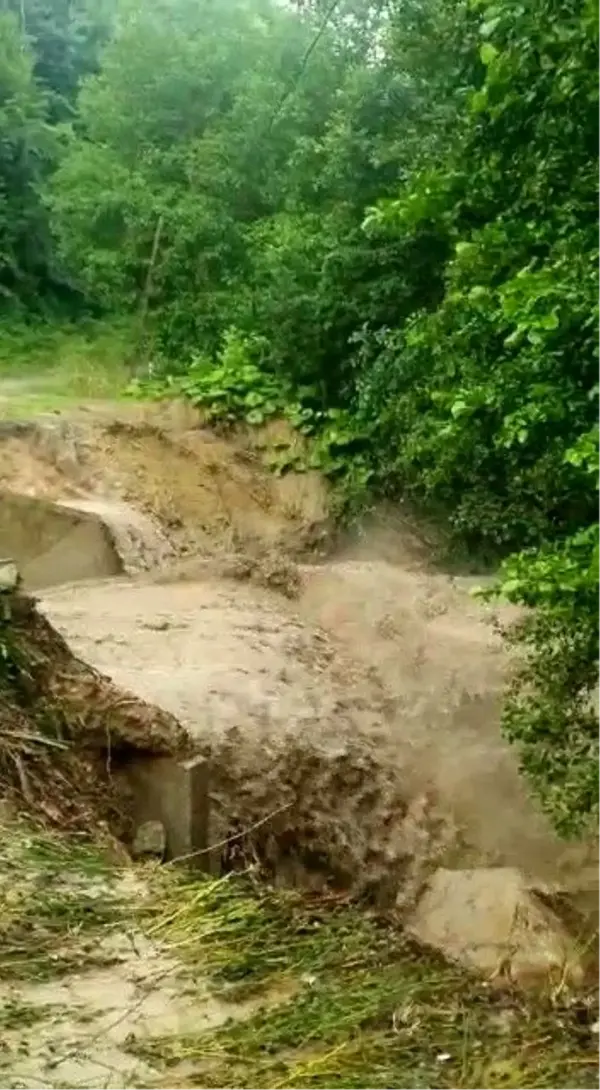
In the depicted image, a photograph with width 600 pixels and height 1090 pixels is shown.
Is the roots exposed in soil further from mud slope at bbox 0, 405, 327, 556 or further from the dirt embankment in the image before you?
mud slope at bbox 0, 405, 327, 556

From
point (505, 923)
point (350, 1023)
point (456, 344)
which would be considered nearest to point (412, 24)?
point (456, 344)

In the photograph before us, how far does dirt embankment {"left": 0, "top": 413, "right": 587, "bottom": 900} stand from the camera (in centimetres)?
859

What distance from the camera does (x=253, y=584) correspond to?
523 inches

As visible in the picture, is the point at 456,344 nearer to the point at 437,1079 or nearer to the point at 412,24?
the point at 437,1079

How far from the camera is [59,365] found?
21.7 meters

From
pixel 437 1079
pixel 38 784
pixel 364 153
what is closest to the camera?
pixel 437 1079

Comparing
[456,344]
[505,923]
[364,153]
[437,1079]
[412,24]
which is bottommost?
[505,923]

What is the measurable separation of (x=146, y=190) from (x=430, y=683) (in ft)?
32.7

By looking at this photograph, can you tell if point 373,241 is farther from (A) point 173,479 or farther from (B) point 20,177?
(B) point 20,177

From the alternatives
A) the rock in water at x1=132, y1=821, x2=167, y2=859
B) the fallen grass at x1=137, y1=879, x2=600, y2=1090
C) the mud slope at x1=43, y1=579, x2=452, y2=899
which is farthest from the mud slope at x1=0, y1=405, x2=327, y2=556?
the fallen grass at x1=137, y1=879, x2=600, y2=1090

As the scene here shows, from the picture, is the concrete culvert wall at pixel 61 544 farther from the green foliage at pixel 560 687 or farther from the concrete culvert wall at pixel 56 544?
the green foliage at pixel 560 687

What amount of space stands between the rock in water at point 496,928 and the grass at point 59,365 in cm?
1018

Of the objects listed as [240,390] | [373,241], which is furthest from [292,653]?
[240,390]

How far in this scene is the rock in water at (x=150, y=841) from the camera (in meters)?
6.20
